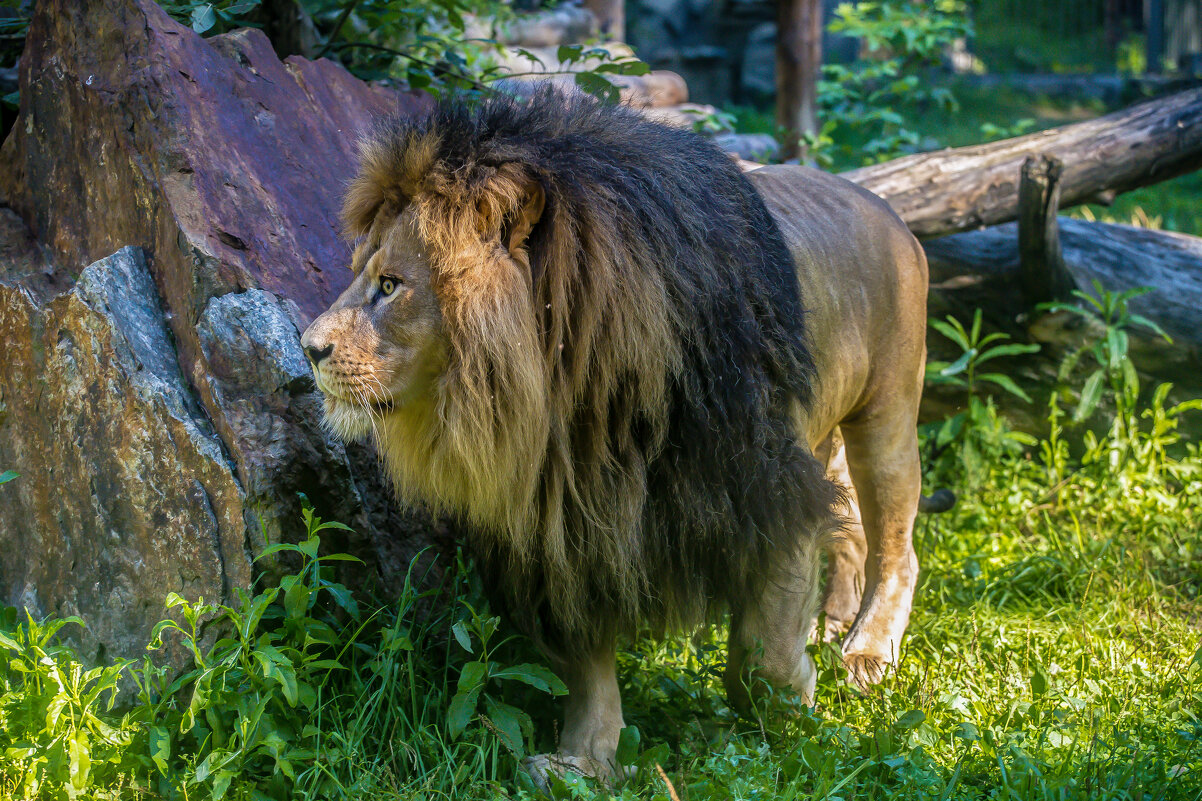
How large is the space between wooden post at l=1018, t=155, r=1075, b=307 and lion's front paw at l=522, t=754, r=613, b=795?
9.75 feet

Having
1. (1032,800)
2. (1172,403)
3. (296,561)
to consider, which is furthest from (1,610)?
(1172,403)

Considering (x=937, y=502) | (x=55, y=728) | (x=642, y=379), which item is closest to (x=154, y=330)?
(x=55, y=728)

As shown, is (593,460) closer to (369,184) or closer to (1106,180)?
(369,184)

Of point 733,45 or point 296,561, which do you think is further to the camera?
point 733,45

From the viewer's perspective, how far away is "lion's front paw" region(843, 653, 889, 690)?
3.01 m

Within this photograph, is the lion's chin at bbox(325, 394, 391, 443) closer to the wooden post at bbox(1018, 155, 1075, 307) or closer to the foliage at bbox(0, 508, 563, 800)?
the foliage at bbox(0, 508, 563, 800)

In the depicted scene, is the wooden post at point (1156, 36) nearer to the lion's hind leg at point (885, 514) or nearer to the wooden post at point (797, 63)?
the wooden post at point (797, 63)

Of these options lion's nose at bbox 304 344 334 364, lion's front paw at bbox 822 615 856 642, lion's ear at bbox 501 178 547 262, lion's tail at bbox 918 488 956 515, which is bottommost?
lion's front paw at bbox 822 615 856 642

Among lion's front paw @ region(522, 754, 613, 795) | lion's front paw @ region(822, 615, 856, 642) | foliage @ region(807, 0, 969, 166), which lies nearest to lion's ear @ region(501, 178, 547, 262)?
lion's front paw @ region(522, 754, 613, 795)

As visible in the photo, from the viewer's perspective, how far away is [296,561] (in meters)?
2.48

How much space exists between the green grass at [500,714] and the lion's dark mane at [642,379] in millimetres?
271

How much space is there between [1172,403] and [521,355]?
11.5 feet

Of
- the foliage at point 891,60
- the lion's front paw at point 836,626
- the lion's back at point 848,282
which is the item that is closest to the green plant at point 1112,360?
the lion's back at point 848,282

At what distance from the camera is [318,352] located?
213 centimetres
